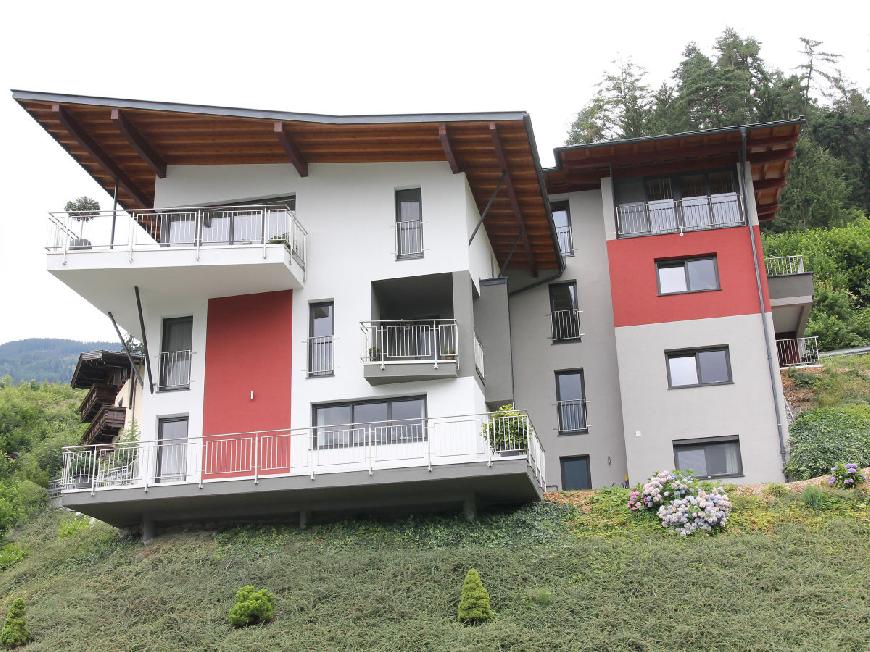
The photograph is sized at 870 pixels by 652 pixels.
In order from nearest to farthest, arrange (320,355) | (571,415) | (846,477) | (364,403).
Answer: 1. (846,477)
2. (364,403)
3. (320,355)
4. (571,415)

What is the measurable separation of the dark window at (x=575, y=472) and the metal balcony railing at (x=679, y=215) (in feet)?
21.3

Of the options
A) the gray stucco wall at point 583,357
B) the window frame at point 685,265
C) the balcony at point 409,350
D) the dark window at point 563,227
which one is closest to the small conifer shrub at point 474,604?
the balcony at point 409,350

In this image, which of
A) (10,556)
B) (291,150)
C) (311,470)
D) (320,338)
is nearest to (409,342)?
(320,338)

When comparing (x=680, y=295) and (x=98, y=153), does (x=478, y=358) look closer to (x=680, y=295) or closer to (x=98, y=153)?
(x=680, y=295)

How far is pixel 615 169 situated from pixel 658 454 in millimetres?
8297

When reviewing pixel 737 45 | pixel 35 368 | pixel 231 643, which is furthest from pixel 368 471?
pixel 35 368

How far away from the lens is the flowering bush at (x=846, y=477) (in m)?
21.8

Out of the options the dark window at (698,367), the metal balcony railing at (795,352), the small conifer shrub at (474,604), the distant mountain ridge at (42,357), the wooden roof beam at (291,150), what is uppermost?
the distant mountain ridge at (42,357)

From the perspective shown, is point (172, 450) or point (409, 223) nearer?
point (172, 450)

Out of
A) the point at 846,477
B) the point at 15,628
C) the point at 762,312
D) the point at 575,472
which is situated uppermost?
the point at 762,312

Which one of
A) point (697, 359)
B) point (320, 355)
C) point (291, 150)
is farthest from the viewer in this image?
point (697, 359)

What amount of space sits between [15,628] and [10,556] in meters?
6.93

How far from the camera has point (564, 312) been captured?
31266 mm

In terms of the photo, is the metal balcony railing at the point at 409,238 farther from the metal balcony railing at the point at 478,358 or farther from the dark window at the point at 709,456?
the dark window at the point at 709,456
